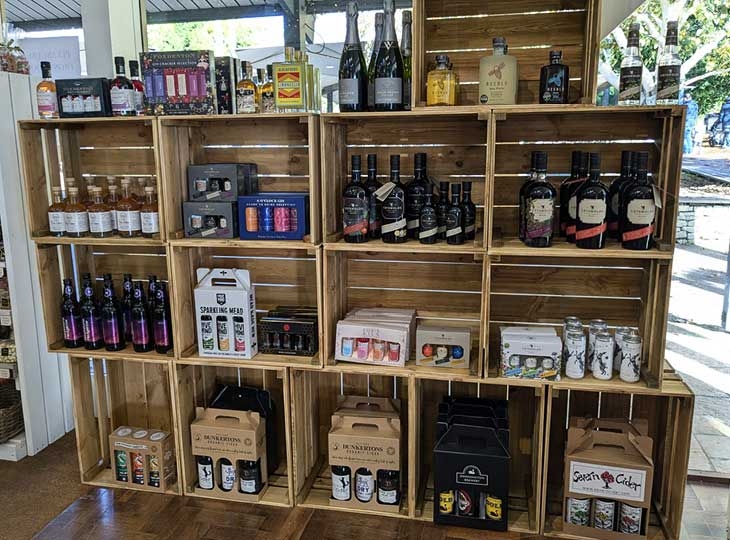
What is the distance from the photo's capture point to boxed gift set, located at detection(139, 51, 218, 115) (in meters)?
2.43

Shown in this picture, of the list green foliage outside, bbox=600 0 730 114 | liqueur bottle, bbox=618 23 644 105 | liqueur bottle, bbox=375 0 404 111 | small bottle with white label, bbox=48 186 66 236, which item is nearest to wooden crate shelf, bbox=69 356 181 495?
small bottle with white label, bbox=48 186 66 236

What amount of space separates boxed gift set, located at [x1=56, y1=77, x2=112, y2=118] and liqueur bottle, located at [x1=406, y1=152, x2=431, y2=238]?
4.12 feet

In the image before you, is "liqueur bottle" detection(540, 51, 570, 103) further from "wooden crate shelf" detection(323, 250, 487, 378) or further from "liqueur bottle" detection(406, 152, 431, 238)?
"wooden crate shelf" detection(323, 250, 487, 378)

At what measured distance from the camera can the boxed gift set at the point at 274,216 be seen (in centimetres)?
245

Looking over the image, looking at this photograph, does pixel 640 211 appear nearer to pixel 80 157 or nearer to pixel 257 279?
pixel 257 279

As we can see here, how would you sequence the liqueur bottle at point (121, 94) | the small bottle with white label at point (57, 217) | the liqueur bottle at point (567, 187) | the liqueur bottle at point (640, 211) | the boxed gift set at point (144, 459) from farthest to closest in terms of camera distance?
the boxed gift set at point (144, 459) < the small bottle with white label at point (57, 217) < the liqueur bottle at point (121, 94) < the liqueur bottle at point (567, 187) < the liqueur bottle at point (640, 211)

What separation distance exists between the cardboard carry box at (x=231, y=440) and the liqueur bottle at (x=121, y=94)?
128cm

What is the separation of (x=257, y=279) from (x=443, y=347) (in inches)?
35.3

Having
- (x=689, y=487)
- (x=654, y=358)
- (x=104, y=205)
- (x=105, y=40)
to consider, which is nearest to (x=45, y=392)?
(x=104, y=205)

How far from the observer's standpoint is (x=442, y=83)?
221 centimetres

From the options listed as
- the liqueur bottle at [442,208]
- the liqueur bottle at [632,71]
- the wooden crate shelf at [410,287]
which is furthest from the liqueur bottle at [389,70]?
the liqueur bottle at [632,71]

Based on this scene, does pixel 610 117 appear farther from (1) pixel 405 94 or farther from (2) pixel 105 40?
(2) pixel 105 40

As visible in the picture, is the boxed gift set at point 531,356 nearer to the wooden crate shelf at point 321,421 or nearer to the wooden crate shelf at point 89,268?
the wooden crate shelf at point 321,421

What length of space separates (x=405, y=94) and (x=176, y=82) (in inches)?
34.6
